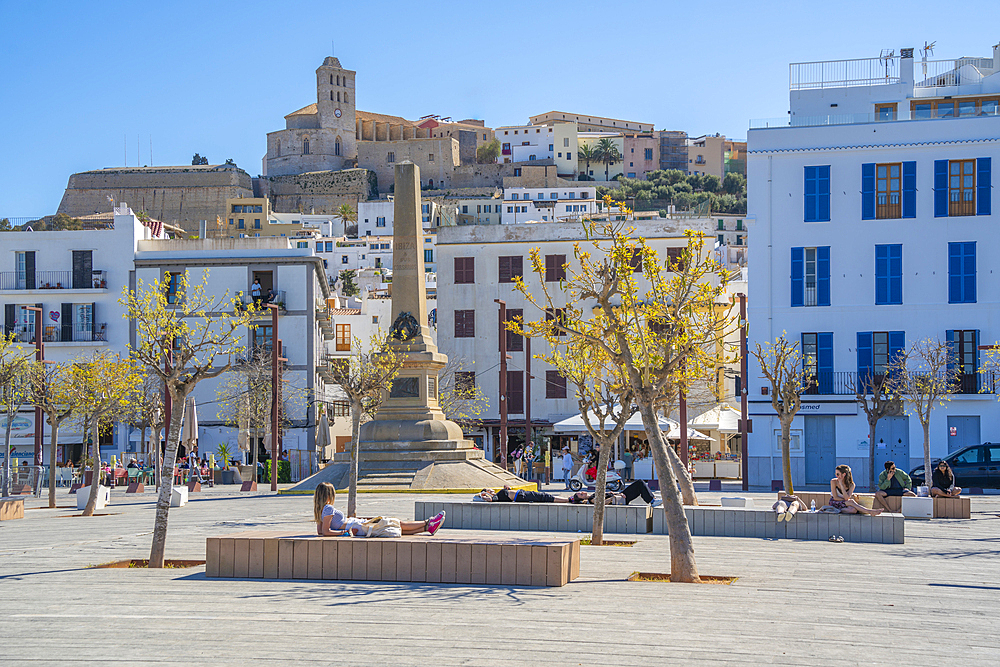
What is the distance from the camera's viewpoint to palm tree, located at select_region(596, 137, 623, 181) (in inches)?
6112

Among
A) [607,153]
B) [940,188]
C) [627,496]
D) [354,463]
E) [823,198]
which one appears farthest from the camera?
[607,153]

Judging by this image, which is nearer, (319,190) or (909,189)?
(909,189)

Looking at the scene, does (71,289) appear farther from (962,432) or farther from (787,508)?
(787,508)

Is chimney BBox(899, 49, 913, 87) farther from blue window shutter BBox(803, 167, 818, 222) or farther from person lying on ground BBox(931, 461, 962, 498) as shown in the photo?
person lying on ground BBox(931, 461, 962, 498)

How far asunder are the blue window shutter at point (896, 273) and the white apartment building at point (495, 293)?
15.2m

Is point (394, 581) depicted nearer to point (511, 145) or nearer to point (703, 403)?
point (703, 403)

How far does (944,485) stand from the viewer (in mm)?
21250

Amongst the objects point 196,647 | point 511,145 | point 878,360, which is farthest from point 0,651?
point 511,145

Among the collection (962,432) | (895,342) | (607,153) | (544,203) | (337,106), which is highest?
(337,106)

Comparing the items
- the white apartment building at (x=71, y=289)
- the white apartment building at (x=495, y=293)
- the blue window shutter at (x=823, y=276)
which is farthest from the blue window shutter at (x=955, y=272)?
the white apartment building at (x=71, y=289)

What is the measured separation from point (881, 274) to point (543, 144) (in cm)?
12189

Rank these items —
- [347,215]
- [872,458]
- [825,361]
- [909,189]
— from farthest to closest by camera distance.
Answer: [347,215], [909,189], [825,361], [872,458]

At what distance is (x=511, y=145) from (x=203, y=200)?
43.3m

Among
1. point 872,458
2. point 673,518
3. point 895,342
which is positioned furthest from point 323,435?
point 673,518
